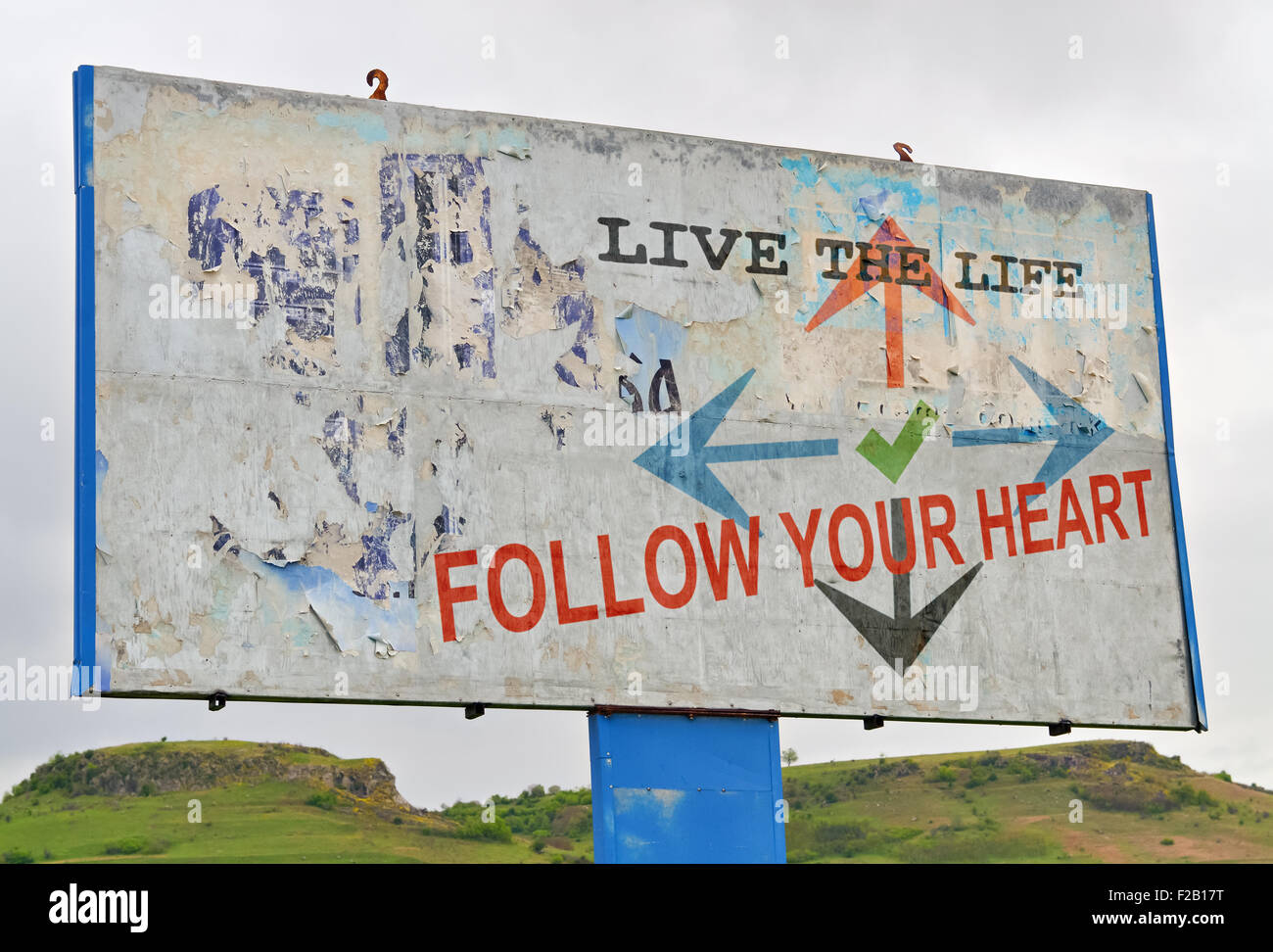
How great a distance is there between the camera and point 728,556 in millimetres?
12086

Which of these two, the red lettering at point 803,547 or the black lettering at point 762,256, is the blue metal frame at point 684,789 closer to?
the red lettering at point 803,547

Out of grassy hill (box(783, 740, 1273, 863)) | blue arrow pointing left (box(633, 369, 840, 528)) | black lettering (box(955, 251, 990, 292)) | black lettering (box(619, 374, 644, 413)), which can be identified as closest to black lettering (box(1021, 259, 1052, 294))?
black lettering (box(955, 251, 990, 292))

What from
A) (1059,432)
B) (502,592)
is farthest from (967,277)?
(502,592)

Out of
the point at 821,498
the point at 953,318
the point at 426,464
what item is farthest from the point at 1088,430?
the point at 426,464

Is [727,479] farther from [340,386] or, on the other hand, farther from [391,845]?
[391,845]

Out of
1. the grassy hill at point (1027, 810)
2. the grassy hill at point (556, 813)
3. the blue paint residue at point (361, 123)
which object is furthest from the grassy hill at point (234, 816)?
the blue paint residue at point (361, 123)

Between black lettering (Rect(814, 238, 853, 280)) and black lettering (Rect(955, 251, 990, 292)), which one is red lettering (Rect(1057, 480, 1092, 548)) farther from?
black lettering (Rect(814, 238, 853, 280))

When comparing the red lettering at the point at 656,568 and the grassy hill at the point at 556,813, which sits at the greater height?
the red lettering at the point at 656,568

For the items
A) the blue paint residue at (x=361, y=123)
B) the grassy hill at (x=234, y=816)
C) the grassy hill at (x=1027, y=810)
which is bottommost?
the grassy hill at (x=1027, y=810)

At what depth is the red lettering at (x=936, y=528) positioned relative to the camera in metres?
12.7

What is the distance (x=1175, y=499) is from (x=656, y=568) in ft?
14.0

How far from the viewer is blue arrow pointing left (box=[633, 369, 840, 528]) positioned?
12070 millimetres

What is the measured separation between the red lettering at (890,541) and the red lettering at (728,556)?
37.8 inches

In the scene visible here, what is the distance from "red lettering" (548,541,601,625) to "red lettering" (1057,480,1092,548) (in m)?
3.71
